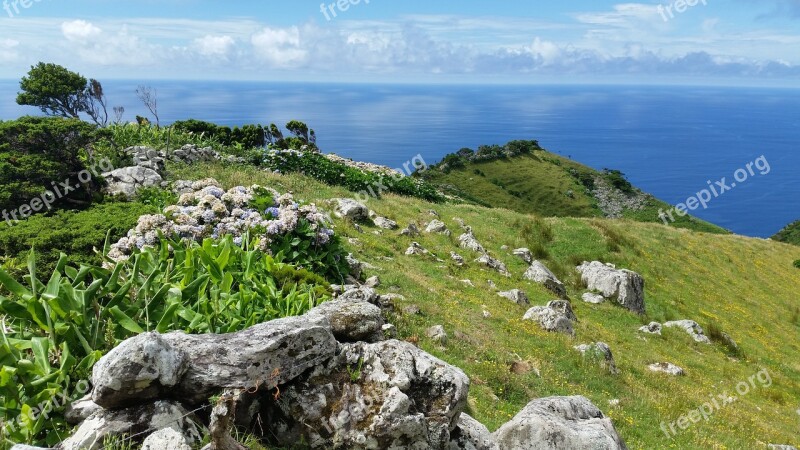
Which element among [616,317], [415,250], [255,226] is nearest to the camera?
[255,226]

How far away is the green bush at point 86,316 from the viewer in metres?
5.58

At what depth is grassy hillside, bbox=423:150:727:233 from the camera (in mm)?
114500

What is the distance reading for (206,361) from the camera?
232 inches

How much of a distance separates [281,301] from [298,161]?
1089 inches

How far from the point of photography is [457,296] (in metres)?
18.9

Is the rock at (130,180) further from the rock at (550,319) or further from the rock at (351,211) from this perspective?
the rock at (550,319)

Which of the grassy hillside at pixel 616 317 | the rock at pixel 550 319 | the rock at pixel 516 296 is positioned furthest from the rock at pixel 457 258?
the rock at pixel 550 319

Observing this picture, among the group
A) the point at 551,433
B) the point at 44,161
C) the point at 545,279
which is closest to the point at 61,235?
the point at 44,161

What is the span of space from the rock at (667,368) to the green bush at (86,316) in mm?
15298

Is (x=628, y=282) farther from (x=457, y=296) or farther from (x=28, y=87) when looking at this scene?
(x=28, y=87)

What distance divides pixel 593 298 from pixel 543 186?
334 ft

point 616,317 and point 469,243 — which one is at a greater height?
point 469,243

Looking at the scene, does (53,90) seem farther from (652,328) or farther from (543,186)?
(543,186)

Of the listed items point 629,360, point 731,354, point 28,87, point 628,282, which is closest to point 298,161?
point 628,282
